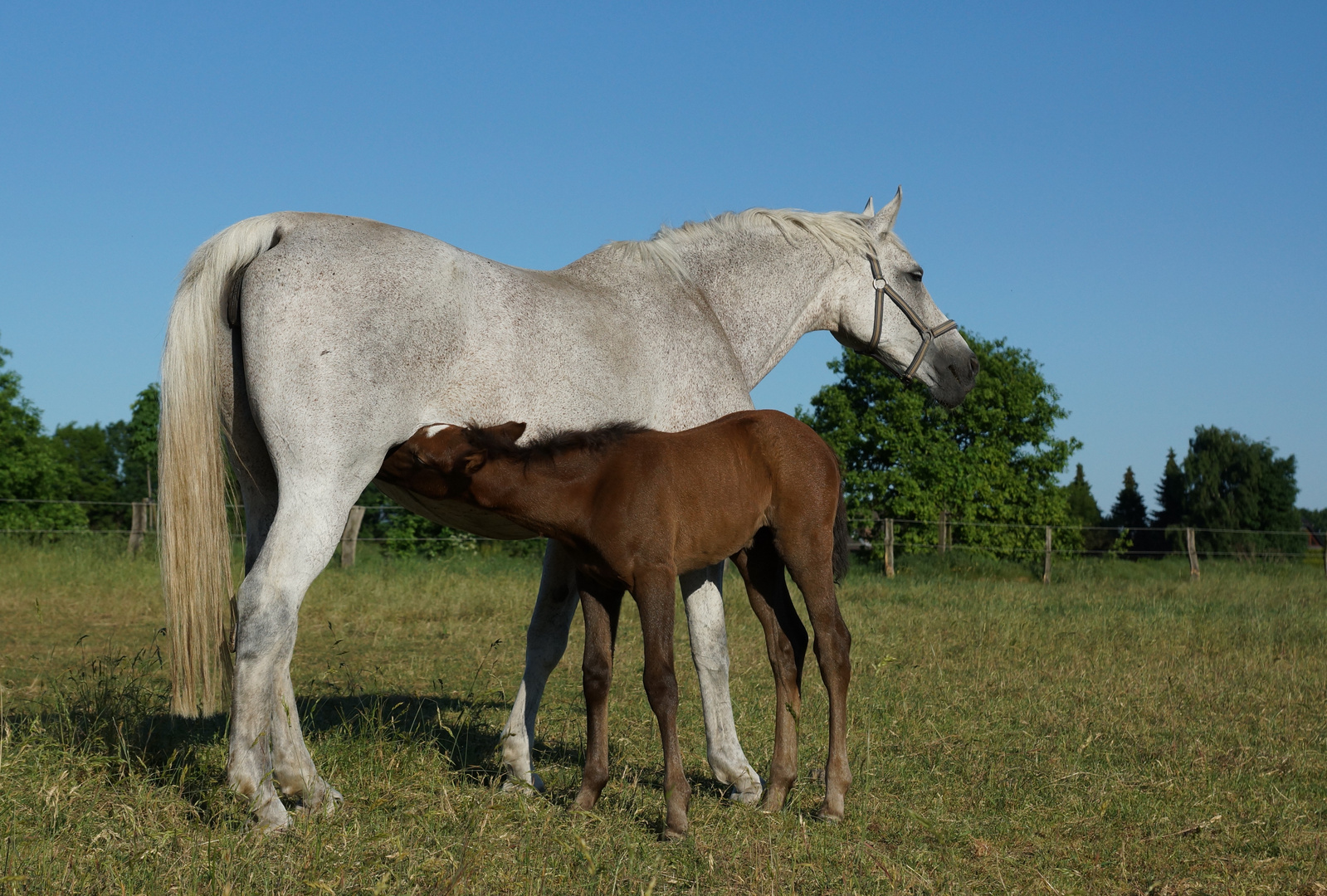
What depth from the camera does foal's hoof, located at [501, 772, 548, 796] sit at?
3877mm

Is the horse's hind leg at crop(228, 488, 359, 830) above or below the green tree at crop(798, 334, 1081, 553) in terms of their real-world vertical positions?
below

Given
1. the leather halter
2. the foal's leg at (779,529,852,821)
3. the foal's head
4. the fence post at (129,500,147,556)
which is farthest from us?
the fence post at (129,500,147,556)

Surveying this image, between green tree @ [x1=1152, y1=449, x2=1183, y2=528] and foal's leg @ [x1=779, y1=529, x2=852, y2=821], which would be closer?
foal's leg @ [x1=779, y1=529, x2=852, y2=821]

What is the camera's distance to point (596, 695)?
3.56 m

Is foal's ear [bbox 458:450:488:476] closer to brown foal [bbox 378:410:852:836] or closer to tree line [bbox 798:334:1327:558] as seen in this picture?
brown foal [bbox 378:410:852:836]

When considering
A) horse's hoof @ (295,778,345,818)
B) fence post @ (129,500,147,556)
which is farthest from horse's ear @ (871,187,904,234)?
fence post @ (129,500,147,556)

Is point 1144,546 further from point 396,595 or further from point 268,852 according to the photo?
point 268,852

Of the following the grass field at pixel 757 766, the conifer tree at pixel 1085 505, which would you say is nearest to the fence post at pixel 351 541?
the grass field at pixel 757 766

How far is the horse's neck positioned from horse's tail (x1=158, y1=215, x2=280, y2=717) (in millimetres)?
1983

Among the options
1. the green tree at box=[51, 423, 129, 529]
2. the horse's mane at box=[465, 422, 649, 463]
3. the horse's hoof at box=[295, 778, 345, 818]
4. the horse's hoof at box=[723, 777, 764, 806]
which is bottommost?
the horse's hoof at box=[723, 777, 764, 806]

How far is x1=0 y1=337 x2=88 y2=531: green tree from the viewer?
111ft

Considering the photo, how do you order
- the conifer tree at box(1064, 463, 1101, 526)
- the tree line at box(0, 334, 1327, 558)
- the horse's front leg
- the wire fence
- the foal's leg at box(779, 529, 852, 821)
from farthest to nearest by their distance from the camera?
1. the conifer tree at box(1064, 463, 1101, 526)
2. the tree line at box(0, 334, 1327, 558)
3. the wire fence
4. the horse's front leg
5. the foal's leg at box(779, 529, 852, 821)

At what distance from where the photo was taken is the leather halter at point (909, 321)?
4984 mm

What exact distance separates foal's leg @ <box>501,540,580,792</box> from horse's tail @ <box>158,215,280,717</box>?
1244 mm
